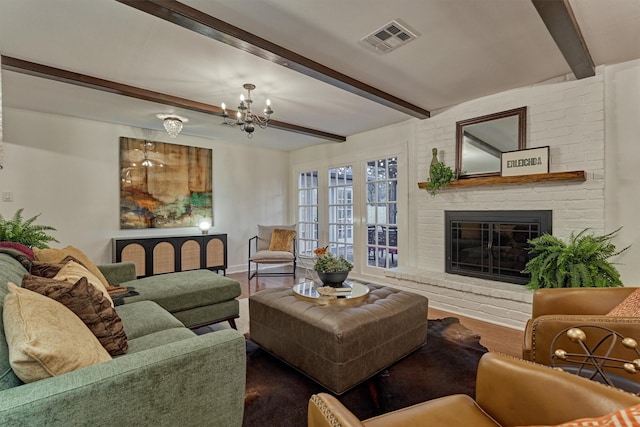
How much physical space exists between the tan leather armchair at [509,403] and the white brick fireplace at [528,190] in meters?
2.24

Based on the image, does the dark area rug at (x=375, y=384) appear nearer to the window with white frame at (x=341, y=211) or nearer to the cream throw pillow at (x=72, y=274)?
the cream throw pillow at (x=72, y=274)

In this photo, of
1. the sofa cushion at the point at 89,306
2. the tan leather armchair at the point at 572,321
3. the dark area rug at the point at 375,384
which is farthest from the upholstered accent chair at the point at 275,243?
the tan leather armchair at the point at 572,321

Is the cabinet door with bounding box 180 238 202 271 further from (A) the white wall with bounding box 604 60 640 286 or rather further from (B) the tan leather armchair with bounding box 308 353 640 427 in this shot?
(A) the white wall with bounding box 604 60 640 286

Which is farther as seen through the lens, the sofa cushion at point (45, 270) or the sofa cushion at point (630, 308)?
the sofa cushion at point (45, 270)

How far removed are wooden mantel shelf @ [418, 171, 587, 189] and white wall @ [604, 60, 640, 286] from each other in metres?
0.24

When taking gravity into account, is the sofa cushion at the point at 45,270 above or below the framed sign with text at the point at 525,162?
below

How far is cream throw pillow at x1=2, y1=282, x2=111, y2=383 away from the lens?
93 centimetres

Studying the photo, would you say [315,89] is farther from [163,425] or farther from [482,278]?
[163,425]

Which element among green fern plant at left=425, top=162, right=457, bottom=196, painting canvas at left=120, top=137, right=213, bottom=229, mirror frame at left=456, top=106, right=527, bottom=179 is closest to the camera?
mirror frame at left=456, top=106, right=527, bottom=179

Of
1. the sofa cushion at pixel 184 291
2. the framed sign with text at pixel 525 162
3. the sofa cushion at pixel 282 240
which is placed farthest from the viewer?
the sofa cushion at pixel 282 240

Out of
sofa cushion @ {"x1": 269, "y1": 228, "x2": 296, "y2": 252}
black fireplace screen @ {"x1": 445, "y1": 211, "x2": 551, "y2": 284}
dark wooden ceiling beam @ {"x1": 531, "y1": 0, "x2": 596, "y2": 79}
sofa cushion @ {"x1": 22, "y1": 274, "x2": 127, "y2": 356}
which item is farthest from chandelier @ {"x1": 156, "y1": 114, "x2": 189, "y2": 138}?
dark wooden ceiling beam @ {"x1": 531, "y1": 0, "x2": 596, "y2": 79}

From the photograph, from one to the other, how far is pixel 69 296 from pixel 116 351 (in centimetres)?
33

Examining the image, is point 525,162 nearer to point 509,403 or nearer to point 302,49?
point 302,49

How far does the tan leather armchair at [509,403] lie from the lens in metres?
0.84
